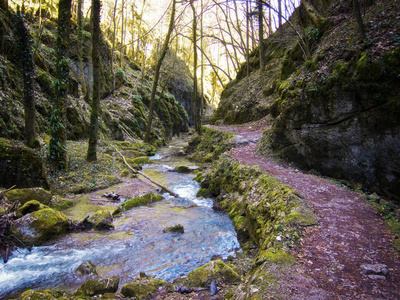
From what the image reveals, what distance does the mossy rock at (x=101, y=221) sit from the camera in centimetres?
645

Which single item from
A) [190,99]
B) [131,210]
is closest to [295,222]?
[131,210]

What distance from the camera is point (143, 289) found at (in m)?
→ 3.81

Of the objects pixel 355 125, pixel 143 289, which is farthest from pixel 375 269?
pixel 355 125

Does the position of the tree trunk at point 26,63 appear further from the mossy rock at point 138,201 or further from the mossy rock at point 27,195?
the mossy rock at point 138,201

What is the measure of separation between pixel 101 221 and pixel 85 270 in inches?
82.0

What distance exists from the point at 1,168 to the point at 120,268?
457cm

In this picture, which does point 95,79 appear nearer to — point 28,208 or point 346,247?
point 28,208

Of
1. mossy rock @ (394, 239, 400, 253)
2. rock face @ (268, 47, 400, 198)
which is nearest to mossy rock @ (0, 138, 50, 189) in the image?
rock face @ (268, 47, 400, 198)

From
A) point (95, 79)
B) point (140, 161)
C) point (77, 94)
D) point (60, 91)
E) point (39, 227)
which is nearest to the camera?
point (39, 227)

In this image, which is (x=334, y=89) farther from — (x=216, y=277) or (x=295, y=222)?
(x=216, y=277)

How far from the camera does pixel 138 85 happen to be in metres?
28.8

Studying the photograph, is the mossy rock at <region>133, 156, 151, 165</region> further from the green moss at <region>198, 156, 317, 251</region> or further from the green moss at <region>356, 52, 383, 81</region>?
the green moss at <region>356, 52, 383, 81</region>

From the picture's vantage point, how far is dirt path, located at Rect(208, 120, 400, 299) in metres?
2.88

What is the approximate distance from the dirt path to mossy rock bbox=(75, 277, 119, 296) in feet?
10.3
